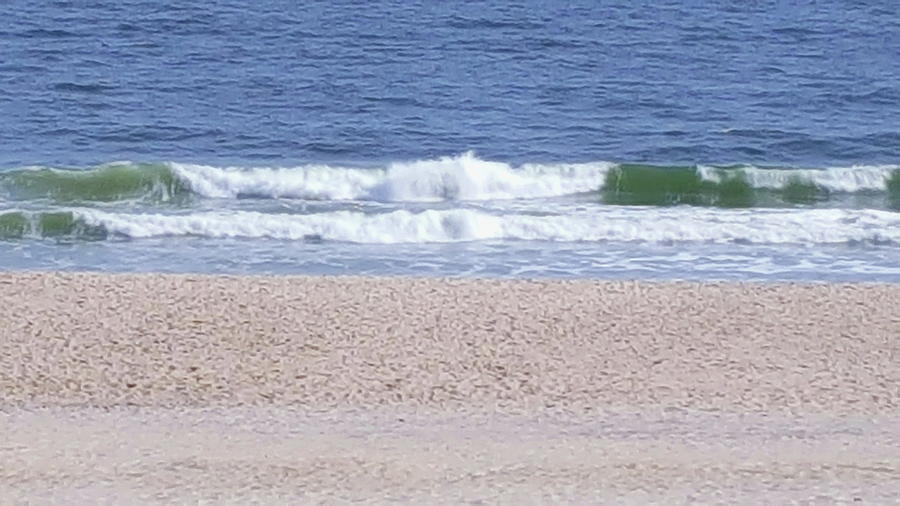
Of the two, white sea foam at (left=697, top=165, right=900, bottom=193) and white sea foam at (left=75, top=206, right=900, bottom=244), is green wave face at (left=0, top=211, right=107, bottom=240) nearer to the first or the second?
white sea foam at (left=75, top=206, right=900, bottom=244)

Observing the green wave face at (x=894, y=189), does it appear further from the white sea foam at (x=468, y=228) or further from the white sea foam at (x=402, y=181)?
the white sea foam at (x=402, y=181)

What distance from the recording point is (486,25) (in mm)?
28656

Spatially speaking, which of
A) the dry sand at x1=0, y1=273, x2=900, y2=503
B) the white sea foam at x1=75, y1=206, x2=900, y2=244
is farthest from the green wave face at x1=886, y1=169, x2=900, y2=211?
the dry sand at x1=0, y1=273, x2=900, y2=503

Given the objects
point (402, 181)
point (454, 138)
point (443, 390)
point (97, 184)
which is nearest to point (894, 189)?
point (454, 138)

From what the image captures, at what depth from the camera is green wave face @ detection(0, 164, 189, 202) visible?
1844cm

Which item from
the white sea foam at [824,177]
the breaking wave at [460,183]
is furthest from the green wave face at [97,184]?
the white sea foam at [824,177]

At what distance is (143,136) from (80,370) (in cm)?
1116

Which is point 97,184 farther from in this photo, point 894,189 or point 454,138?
point 894,189

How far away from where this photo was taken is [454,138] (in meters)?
21.4

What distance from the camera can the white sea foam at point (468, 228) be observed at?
16.7 meters

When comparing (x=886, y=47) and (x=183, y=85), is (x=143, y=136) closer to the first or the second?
(x=183, y=85)

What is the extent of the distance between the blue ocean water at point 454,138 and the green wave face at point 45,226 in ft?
0.08

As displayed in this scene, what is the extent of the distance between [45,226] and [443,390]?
25.2ft

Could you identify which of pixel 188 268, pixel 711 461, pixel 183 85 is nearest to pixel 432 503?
pixel 711 461
